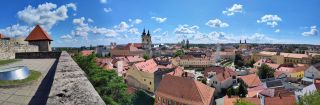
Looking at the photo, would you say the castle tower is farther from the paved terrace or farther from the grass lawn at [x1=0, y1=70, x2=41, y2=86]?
the grass lawn at [x1=0, y1=70, x2=41, y2=86]

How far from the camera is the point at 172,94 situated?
84.4 ft

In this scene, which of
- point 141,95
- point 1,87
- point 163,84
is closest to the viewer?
point 1,87

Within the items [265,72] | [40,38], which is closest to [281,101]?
[40,38]

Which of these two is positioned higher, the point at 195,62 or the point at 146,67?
the point at 146,67

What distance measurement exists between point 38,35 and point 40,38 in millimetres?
387

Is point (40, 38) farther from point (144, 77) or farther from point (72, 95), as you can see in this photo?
point (144, 77)

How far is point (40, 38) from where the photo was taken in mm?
19172

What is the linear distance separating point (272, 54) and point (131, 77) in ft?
202

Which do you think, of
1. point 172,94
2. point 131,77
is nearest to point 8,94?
point 172,94

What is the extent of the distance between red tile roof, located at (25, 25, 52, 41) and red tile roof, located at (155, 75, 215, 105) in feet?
39.0

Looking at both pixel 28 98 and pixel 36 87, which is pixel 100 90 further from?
pixel 28 98

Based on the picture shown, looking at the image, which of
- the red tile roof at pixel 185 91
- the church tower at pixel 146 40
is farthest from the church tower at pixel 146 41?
the red tile roof at pixel 185 91

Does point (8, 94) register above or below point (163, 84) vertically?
above

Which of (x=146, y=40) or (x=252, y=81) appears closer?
(x=252, y=81)
